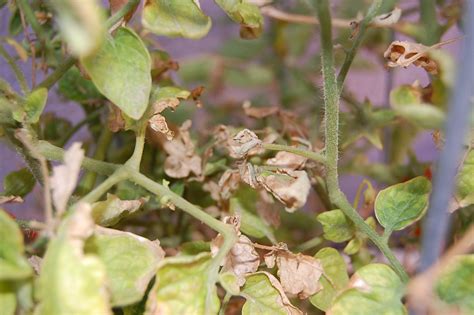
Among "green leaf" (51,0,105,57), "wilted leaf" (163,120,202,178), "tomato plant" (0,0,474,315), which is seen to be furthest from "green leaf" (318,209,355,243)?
"green leaf" (51,0,105,57)

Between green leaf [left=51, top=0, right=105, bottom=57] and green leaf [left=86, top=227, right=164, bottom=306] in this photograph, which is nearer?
green leaf [left=51, top=0, right=105, bottom=57]

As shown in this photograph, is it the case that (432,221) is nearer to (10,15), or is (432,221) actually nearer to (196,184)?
(196,184)

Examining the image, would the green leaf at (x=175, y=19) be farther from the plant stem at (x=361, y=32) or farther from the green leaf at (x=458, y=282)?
the green leaf at (x=458, y=282)

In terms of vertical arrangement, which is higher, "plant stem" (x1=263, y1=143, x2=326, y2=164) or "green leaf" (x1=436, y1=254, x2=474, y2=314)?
"plant stem" (x1=263, y1=143, x2=326, y2=164)

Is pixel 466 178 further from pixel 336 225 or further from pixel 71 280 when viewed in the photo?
pixel 71 280

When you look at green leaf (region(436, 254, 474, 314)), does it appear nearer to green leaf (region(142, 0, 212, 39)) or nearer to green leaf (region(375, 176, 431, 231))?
green leaf (region(375, 176, 431, 231))

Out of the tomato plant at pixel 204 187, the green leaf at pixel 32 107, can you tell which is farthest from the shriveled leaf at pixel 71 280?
the green leaf at pixel 32 107
